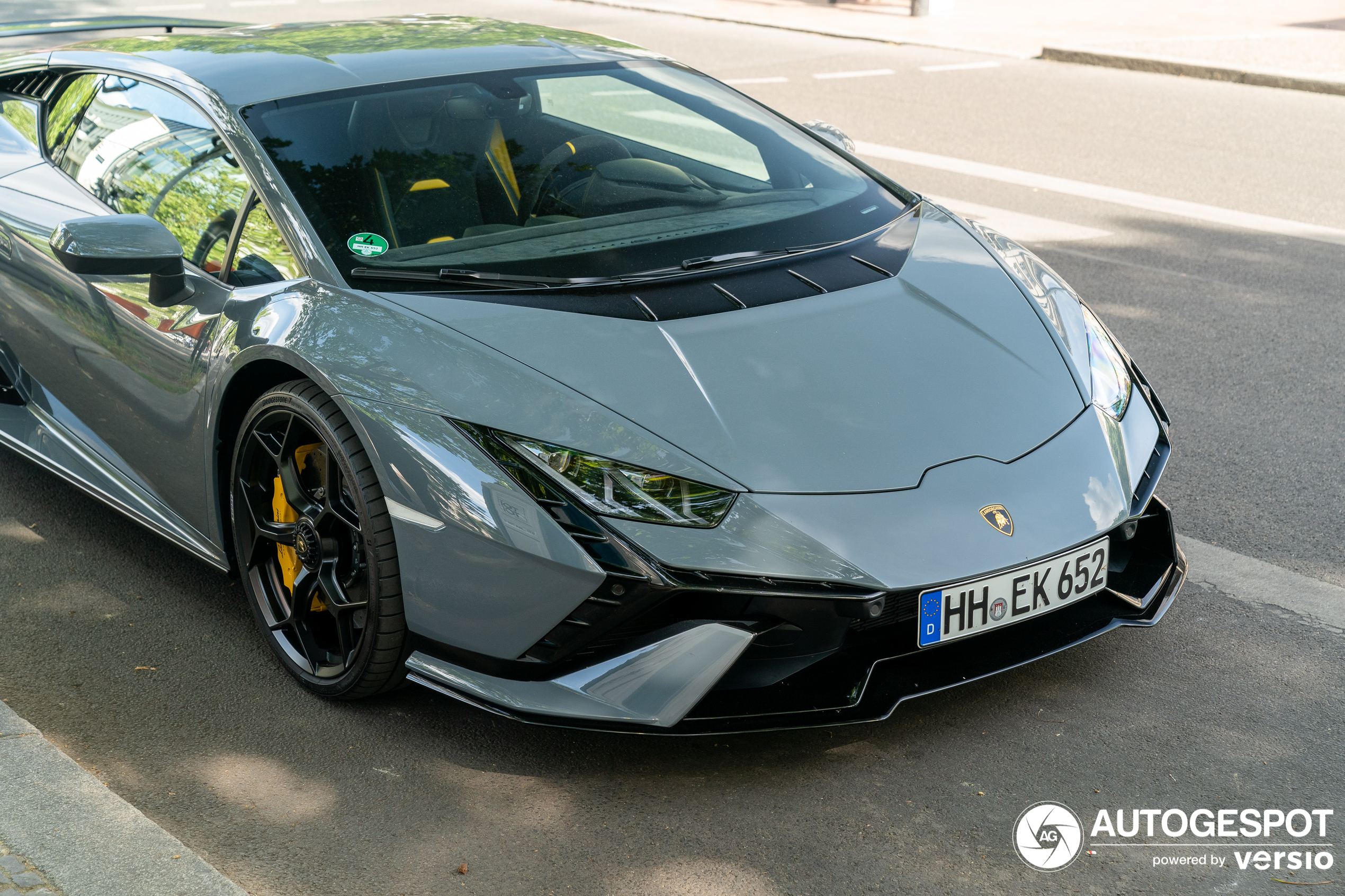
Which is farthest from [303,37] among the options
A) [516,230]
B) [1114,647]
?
[1114,647]

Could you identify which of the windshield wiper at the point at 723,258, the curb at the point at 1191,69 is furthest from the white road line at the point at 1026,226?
the curb at the point at 1191,69

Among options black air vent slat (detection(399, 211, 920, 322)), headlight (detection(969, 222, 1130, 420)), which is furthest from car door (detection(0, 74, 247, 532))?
headlight (detection(969, 222, 1130, 420))

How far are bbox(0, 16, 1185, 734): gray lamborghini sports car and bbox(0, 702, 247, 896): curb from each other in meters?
0.56

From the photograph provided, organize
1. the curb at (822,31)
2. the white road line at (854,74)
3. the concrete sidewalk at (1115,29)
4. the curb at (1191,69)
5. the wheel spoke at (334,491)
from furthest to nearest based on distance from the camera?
the curb at (822,31) → the white road line at (854,74) → the concrete sidewalk at (1115,29) → the curb at (1191,69) → the wheel spoke at (334,491)

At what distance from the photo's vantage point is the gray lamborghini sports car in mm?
2496

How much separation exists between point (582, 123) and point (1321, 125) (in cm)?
787

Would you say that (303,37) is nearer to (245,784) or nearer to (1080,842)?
(245,784)

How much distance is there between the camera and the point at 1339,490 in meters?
3.99

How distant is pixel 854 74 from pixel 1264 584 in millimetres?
9723

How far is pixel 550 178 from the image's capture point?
3447 mm

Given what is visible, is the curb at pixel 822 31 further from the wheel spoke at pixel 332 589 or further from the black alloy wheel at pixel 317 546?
the wheel spoke at pixel 332 589

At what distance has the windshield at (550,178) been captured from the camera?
3.07 metres

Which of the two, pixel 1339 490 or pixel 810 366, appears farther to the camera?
pixel 1339 490

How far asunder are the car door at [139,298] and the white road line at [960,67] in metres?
10.1
